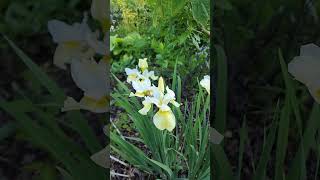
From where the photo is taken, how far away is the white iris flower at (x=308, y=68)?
0.96 m

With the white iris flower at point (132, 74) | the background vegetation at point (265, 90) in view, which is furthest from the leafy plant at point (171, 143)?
the background vegetation at point (265, 90)

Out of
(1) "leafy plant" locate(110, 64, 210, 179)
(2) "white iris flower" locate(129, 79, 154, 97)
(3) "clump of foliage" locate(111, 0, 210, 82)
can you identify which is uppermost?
(3) "clump of foliage" locate(111, 0, 210, 82)

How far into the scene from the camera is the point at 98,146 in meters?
0.97

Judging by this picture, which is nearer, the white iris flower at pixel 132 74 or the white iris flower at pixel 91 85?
the white iris flower at pixel 91 85

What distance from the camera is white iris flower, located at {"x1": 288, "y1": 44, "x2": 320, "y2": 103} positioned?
38.0 inches

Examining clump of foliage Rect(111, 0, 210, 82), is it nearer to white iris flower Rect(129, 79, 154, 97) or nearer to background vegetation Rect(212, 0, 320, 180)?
white iris flower Rect(129, 79, 154, 97)

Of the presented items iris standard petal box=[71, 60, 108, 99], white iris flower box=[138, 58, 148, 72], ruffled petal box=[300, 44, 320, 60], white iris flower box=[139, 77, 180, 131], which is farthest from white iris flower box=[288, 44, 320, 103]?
white iris flower box=[138, 58, 148, 72]

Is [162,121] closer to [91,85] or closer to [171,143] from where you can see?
[171,143]

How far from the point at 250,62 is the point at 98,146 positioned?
13.7 inches

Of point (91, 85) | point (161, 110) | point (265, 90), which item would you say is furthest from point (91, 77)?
point (161, 110)

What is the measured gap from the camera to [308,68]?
3.17ft

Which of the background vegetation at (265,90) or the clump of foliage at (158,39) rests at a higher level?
the clump of foliage at (158,39)

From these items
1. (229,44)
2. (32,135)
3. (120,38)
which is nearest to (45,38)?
(32,135)

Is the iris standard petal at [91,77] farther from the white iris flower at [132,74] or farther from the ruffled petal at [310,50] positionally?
the white iris flower at [132,74]
